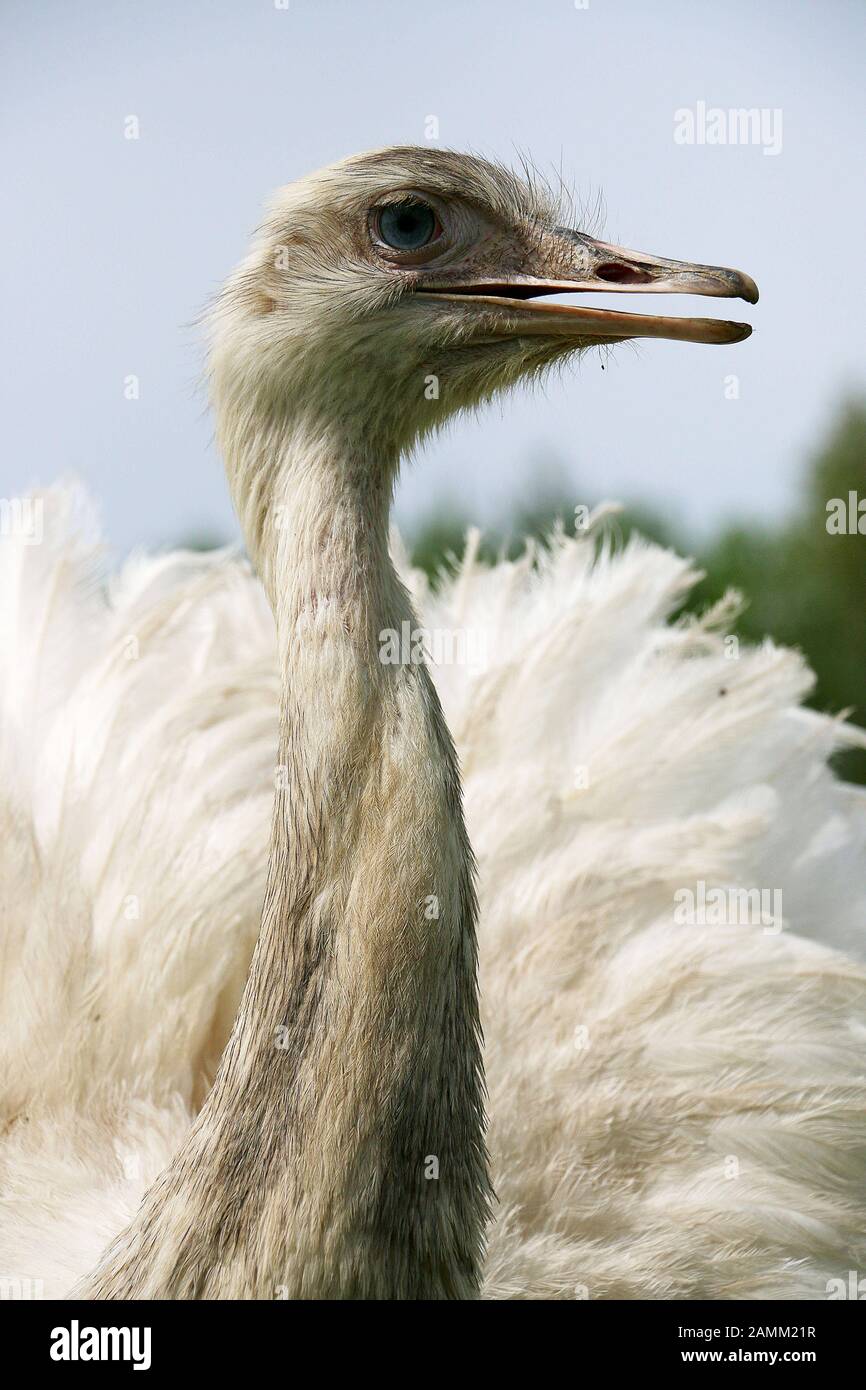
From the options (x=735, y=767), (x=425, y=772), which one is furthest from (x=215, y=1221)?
(x=735, y=767)

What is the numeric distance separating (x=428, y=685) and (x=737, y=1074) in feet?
3.40

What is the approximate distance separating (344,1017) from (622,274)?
2.70 ft

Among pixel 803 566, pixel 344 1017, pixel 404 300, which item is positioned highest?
pixel 404 300

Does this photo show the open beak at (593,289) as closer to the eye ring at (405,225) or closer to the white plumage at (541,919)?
the eye ring at (405,225)

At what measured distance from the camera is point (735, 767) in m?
2.72

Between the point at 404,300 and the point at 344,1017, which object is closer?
the point at 344,1017

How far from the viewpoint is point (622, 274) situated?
65.1 inches

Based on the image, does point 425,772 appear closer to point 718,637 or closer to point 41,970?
point 41,970

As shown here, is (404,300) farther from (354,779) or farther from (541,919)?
(541,919)

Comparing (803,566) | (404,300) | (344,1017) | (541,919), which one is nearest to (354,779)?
(344,1017)

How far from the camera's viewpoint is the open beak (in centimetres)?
158

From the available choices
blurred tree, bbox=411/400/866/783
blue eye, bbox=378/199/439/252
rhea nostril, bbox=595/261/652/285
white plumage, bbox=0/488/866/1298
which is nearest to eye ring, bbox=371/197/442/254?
blue eye, bbox=378/199/439/252

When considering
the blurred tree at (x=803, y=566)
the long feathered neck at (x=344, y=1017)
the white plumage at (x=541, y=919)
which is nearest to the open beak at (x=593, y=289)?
the long feathered neck at (x=344, y=1017)
